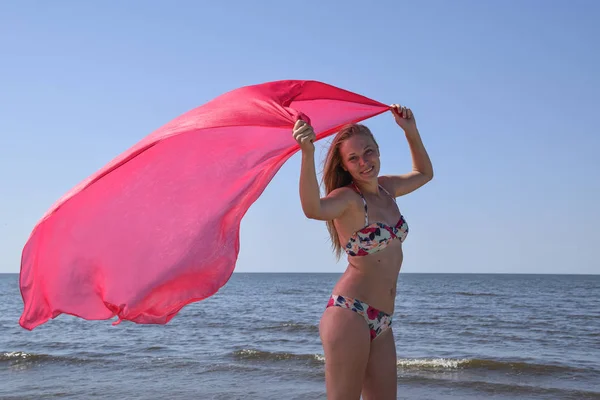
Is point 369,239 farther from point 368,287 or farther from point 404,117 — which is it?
point 404,117

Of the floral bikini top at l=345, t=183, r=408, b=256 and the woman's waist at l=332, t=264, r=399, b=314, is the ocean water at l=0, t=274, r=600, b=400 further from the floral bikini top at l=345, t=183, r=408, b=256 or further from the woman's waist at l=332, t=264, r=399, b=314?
the floral bikini top at l=345, t=183, r=408, b=256

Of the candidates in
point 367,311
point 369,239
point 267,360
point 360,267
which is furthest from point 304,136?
point 267,360

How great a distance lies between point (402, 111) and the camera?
168 inches

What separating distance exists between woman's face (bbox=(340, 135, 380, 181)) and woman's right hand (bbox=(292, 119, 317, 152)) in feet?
1.61

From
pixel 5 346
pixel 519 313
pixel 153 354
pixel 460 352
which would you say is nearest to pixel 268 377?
pixel 153 354

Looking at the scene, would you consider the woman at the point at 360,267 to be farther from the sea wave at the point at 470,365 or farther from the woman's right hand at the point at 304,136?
the sea wave at the point at 470,365

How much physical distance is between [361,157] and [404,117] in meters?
0.65

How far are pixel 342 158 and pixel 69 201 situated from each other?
5.20 ft

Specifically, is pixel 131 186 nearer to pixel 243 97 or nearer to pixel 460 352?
pixel 243 97

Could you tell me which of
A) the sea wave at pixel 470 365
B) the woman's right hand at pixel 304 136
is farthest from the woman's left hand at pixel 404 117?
the sea wave at pixel 470 365

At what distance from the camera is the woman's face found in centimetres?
378

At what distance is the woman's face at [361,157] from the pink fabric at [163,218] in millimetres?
367

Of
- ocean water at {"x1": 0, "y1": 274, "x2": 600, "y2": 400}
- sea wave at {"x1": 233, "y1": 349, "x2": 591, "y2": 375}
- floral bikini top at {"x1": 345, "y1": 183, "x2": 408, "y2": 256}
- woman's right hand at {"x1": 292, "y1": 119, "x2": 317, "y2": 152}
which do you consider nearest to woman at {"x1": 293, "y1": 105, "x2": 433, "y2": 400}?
floral bikini top at {"x1": 345, "y1": 183, "x2": 408, "y2": 256}

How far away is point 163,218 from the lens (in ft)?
12.9
